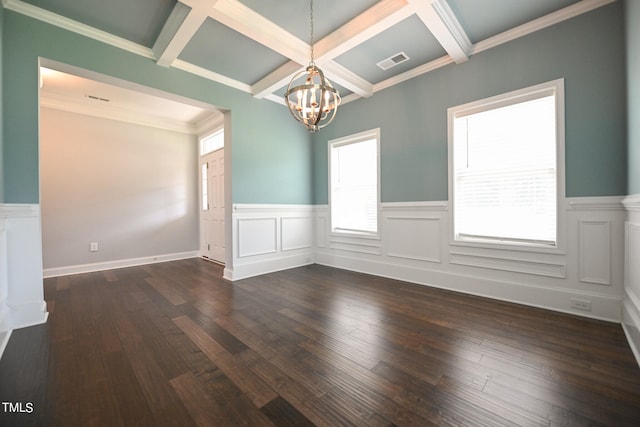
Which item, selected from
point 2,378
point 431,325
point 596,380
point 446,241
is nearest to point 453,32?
point 446,241

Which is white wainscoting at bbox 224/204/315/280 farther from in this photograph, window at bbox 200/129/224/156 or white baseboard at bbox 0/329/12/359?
white baseboard at bbox 0/329/12/359

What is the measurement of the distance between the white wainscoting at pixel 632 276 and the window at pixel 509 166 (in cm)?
49

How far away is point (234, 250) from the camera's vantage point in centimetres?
373

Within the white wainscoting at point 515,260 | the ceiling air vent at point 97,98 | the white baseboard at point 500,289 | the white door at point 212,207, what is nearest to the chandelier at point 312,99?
the white wainscoting at point 515,260

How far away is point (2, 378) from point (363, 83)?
14.5 ft

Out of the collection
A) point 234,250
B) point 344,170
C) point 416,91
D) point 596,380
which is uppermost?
point 416,91

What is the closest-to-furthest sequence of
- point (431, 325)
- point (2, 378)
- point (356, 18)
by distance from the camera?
1. point (2, 378)
2. point (431, 325)
3. point (356, 18)

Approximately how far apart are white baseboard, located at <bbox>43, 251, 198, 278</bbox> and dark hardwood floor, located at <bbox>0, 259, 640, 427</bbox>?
1.71m

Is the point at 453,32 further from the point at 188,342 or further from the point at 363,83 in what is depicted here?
the point at 188,342

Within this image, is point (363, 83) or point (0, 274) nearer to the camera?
point (0, 274)

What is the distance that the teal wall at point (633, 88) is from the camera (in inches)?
72.5

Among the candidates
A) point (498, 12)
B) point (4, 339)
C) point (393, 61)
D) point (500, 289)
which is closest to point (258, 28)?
point (393, 61)

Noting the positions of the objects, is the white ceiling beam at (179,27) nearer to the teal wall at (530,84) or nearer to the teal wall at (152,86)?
the teal wall at (152,86)

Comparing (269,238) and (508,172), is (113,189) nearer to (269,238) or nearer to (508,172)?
(269,238)
